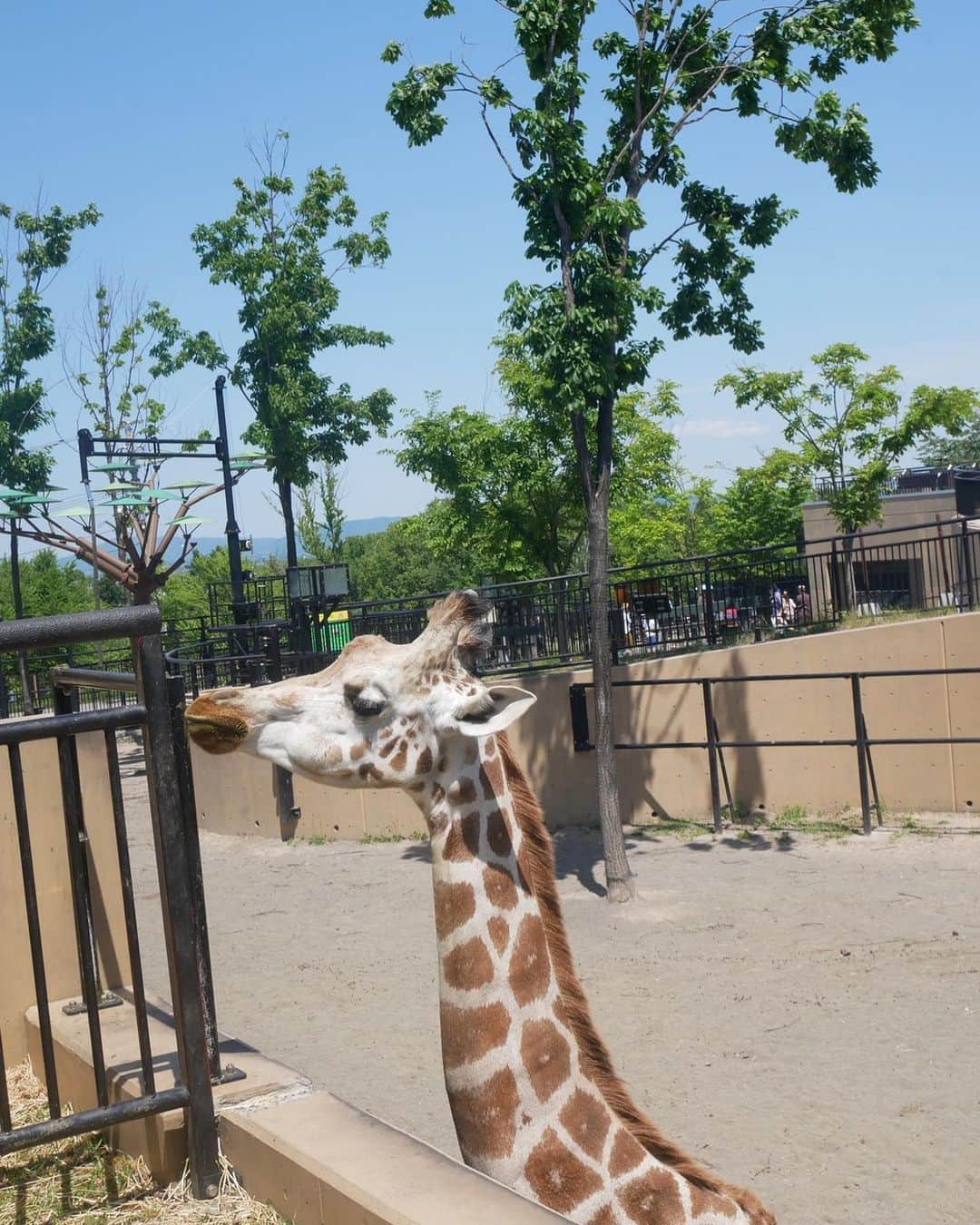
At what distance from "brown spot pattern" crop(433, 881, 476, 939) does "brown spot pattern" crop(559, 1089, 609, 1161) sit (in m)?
0.52

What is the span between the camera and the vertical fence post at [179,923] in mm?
2594

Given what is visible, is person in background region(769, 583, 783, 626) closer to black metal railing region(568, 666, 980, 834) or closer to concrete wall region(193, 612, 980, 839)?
Result: concrete wall region(193, 612, 980, 839)

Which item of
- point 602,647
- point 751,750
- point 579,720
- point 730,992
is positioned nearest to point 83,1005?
point 730,992

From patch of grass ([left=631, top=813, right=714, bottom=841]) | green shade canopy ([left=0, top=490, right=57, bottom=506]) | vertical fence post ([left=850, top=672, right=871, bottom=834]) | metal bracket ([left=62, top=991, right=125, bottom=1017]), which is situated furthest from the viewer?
green shade canopy ([left=0, top=490, right=57, bottom=506])

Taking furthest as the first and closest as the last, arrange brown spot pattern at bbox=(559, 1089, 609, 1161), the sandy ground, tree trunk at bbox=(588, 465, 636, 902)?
tree trunk at bbox=(588, 465, 636, 902), the sandy ground, brown spot pattern at bbox=(559, 1089, 609, 1161)

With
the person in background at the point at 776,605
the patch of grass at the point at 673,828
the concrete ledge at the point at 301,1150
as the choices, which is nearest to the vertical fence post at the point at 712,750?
the patch of grass at the point at 673,828

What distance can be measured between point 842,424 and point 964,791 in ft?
40.9

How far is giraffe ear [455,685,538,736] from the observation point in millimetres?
3016

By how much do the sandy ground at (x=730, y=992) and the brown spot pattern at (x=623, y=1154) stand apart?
7.90 ft

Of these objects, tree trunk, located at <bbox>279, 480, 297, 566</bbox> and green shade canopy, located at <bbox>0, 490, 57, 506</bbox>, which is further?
tree trunk, located at <bbox>279, 480, 297, 566</bbox>

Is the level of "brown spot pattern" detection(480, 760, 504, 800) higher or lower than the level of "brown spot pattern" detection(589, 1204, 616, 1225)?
higher

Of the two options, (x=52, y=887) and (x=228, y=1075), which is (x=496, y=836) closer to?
(x=228, y=1075)

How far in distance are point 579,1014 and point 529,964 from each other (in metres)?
0.20

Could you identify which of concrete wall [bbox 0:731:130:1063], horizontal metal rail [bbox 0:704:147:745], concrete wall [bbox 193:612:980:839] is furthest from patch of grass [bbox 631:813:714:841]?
horizontal metal rail [bbox 0:704:147:745]
